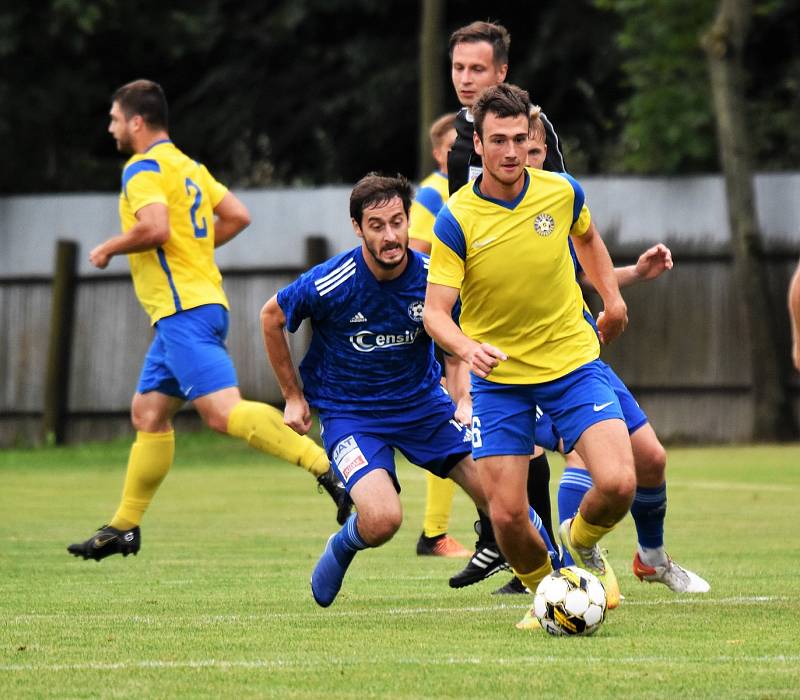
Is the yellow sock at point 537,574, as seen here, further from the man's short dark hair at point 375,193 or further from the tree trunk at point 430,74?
the tree trunk at point 430,74

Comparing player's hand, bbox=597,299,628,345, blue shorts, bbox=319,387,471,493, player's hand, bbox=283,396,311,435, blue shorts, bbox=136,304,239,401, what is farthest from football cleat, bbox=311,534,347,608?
blue shorts, bbox=136,304,239,401

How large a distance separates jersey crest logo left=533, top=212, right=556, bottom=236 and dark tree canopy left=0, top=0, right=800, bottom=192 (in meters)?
15.2

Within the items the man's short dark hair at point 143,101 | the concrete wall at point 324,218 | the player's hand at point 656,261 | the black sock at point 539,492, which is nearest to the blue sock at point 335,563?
the black sock at point 539,492

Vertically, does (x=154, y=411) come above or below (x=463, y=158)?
below

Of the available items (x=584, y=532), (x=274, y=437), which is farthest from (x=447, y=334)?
(x=274, y=437)

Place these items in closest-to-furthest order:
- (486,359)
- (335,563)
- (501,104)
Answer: (486,359), (501,104), (335,563)

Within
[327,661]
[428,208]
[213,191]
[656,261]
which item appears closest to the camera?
[327,661]

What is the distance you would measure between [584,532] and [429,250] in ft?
9.94

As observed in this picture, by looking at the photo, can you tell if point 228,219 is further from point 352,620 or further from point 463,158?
point 352,620

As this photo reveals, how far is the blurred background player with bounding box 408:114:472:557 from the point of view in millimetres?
9523

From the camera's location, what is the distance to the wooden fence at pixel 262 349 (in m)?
19.4

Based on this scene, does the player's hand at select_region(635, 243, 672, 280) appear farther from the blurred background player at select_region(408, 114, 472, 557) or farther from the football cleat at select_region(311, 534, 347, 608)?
the blurred background player at select_region(408, 114, 472, 557)

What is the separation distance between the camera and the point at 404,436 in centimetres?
756

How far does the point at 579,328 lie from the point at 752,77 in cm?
1855
